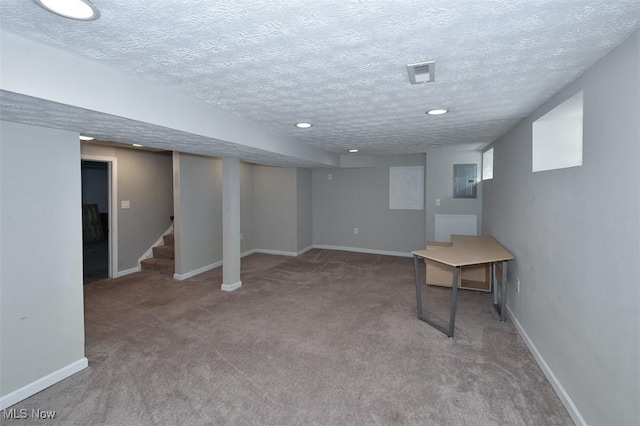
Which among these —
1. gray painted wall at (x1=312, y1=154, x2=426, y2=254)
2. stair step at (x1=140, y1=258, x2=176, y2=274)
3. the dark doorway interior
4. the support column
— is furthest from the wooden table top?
the dark doorway interior

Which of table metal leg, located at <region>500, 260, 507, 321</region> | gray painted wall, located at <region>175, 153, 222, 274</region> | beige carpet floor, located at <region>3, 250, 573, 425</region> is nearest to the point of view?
beige carpet floor, located at <region>3, 250, 573, 425</region>

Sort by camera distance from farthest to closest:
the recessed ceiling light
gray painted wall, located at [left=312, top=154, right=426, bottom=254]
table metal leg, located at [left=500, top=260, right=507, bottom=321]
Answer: gray painted wall, located at [left=312, top=154, right=426, bottom=254], table metal leg, located at [left=500, top=260, right=507, bottom=321], the recessed ceiling light

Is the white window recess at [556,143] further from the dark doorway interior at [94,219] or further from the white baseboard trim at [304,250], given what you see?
the dark doorway interior at [94,219]

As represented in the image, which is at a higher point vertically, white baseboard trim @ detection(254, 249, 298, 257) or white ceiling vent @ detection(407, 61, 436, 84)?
white ceiling vent @ detection(407, 61, 436, 84)

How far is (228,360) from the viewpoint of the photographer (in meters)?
2.56

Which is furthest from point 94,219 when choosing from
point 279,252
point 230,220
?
point 230,220

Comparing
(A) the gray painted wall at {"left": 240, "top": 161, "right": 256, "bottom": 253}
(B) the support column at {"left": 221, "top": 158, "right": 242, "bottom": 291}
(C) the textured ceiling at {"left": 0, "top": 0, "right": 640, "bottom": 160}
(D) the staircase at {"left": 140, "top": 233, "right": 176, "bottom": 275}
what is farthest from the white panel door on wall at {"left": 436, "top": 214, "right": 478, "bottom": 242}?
(D) the staircase at {"left": 140, "top": 233, "right": 176, "bottom": 275}

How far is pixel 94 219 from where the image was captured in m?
8.31

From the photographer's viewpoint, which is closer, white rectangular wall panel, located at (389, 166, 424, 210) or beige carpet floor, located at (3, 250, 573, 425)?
beige carpet floor, located at (3, 250, 573, 425)

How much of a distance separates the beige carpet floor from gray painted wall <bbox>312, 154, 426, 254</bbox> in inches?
94.4

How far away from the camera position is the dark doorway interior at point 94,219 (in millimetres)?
5992

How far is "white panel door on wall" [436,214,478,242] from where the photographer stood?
212 inches

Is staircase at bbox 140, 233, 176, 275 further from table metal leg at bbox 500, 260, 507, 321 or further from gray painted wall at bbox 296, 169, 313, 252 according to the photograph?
table metal leg at bbox 500, 260, 507, 321

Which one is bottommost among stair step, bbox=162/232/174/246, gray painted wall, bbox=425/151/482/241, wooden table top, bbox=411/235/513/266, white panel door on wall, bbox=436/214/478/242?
stair step, bbox=162/232/174/246
